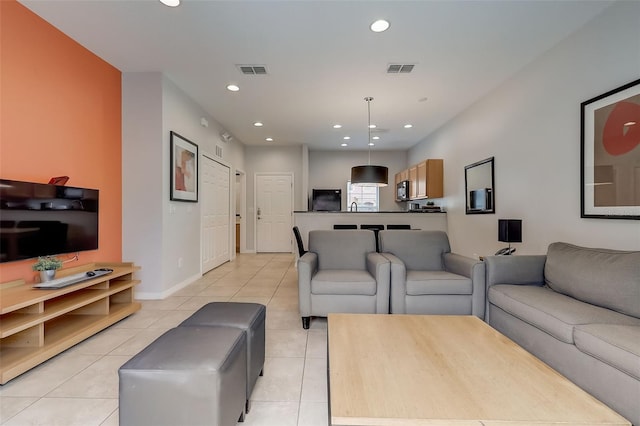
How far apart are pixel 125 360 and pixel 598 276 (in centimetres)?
340

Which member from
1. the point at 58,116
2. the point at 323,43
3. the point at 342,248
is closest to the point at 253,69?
the point at 323,43

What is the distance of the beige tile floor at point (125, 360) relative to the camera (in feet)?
4.99

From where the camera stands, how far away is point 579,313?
175 cm

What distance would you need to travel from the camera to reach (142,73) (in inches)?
138

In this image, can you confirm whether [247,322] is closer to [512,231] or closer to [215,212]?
[512,231]

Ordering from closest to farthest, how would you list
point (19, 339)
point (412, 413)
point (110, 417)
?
1. point (412, 413)
2. point (110, 417)
3. point (19, 339)

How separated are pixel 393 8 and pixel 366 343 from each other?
256 centimetres

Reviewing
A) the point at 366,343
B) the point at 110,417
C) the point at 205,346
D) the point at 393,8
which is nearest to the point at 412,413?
the point at 366,343

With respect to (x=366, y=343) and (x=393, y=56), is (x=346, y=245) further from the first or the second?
(x=393, y=56)

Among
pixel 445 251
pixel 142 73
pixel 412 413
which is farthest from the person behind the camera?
pixel 142 73

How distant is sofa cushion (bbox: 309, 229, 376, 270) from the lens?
10.5 ft

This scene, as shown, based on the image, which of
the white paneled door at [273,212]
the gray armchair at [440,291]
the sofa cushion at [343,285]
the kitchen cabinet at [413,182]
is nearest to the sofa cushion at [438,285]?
the gray armchair at [440,291]

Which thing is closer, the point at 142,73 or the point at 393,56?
the point at 393,56

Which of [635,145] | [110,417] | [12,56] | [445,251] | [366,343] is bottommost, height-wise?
[110,417]
